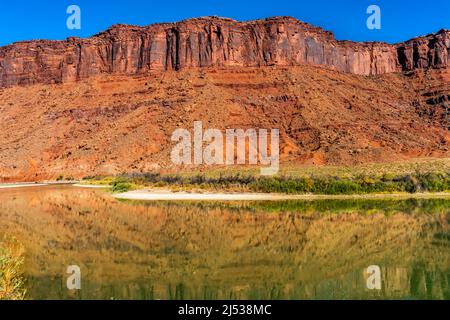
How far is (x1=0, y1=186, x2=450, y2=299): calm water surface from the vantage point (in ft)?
41.5

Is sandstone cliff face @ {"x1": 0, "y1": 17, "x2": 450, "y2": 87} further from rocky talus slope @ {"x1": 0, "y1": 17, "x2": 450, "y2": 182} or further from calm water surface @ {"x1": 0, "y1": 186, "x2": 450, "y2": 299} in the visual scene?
calm water surface @ {"x1": 0, "y1": 186, "x2": 450, "y2": 299}

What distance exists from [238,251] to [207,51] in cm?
8239

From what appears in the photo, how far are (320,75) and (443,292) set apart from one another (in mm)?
85836

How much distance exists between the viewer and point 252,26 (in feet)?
324

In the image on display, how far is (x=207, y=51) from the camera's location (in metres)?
96.4

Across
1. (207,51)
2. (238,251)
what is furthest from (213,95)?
(238,251)

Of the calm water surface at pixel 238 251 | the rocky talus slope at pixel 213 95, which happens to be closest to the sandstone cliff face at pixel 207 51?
the rocky talus slope at pixel 213 95

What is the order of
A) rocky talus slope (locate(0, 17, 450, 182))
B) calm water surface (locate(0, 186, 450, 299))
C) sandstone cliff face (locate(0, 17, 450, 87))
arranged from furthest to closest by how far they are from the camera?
sandstone cliff face (locate(0, 17, 450, 87)), rocky talus slope (locate(0, 17, 450, 182)), calm water surface (locate(0, 186, 450, 299))

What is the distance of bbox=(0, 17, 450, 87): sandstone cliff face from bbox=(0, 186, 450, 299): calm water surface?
228 ft

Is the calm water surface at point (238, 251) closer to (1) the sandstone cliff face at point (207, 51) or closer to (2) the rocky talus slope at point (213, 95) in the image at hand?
(2) the rocky talus slope at point (213, 95)

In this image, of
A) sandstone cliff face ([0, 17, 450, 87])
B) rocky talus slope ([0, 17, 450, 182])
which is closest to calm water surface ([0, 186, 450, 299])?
rocky talus slope ([0, 17, 450, 182])

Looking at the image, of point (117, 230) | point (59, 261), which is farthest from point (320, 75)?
point (59, 261)

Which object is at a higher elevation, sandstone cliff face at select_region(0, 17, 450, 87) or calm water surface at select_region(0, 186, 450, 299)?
sandstone cliff face at select_region(0, 17, 450, 87)

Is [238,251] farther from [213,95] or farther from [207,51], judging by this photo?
[207,51]
